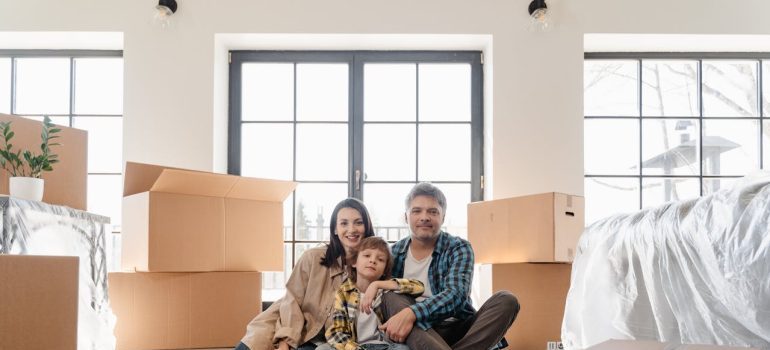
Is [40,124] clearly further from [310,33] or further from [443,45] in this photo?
[443,45]

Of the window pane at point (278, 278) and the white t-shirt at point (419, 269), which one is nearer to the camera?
the white t-shirt at point (419, 269)

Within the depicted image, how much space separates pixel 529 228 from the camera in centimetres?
321

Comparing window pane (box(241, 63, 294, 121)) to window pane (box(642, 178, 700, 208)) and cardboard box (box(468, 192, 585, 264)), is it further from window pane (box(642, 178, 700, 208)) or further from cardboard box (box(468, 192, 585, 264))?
window pane (box(642, 178, 700, 208))

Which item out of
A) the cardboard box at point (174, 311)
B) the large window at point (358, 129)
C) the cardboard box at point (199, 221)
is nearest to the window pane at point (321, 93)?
the large window at point (358, 129)

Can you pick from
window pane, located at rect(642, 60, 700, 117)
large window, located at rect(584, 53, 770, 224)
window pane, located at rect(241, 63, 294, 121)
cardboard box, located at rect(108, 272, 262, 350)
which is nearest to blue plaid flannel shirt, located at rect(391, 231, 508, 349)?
cardboard box, located at rect(108, 272, 262, 350)

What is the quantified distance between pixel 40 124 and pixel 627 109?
286 cm

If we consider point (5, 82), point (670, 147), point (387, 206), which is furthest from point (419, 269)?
point (5, 82)

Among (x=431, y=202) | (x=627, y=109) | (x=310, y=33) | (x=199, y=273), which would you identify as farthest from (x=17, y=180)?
(x=627, y=109)

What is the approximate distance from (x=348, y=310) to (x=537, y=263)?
3.84ft

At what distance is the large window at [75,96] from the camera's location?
4.09 meters

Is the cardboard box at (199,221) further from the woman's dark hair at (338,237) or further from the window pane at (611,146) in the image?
the window pane at (611,146)

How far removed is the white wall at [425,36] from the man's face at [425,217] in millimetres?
Answer: 1435

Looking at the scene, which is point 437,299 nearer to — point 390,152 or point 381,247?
point 381,247

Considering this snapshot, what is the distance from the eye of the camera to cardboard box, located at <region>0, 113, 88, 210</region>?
274 cm
